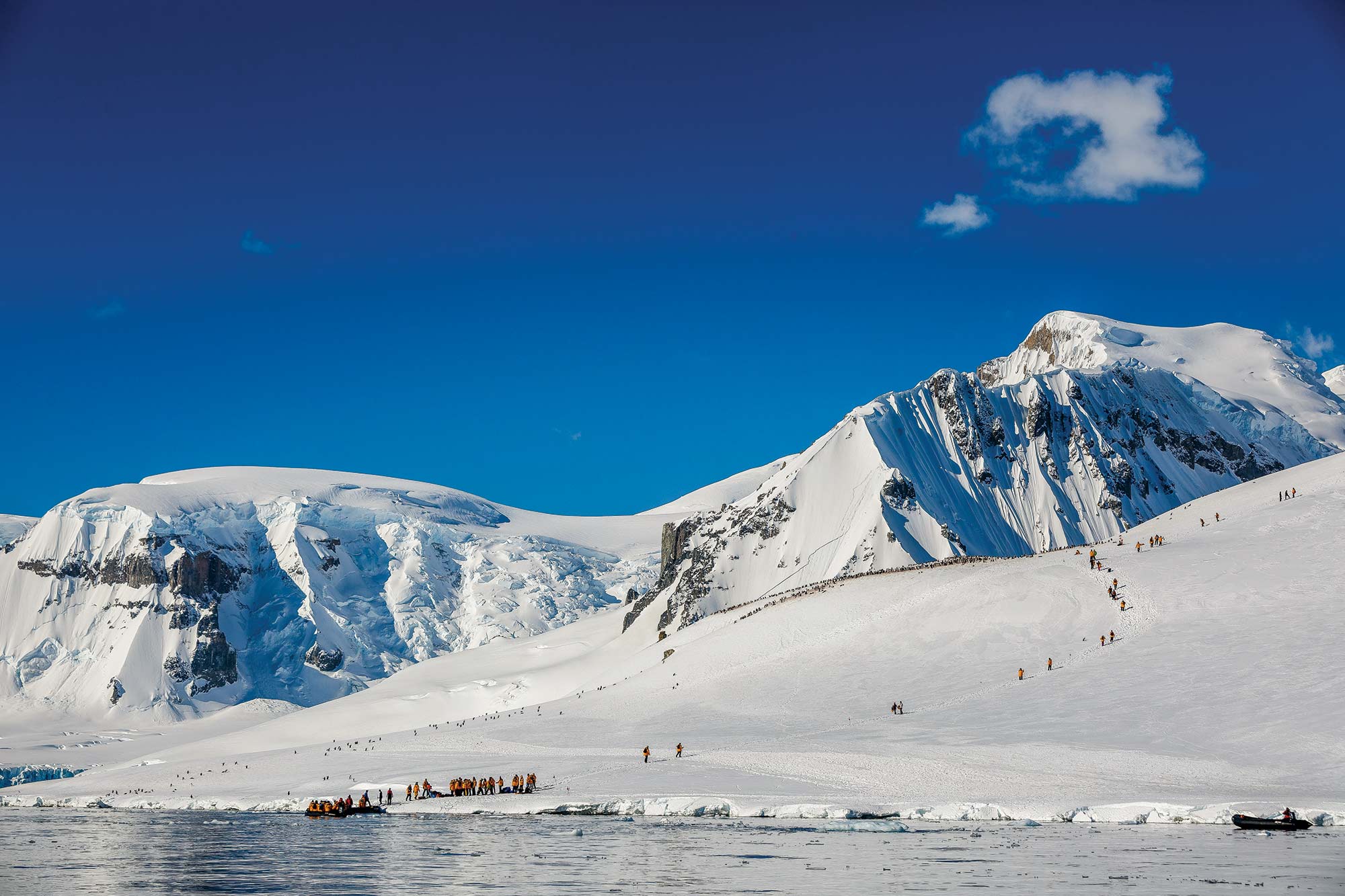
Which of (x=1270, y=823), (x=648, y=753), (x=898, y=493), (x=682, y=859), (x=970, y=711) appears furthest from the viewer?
→ (x=898, y=493)

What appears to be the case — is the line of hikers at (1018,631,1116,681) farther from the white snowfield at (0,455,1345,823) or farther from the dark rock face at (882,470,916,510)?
the dark rock face at (882,470,916,510)

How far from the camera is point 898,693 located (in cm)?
8025

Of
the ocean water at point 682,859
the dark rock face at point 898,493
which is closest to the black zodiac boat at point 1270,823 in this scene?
the ocean water at point 682,859

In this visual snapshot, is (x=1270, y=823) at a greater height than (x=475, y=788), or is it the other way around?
(x=475, y=788)

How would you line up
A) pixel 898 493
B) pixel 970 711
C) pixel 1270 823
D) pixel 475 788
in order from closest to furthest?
pixel 1270 823 < pixel 475 788 < pixel 970 711 < pixel 898 493

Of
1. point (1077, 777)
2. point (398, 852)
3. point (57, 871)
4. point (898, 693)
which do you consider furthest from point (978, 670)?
point (57, 871)

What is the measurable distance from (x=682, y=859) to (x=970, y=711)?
3684 cm

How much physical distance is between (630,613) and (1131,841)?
146790 mm

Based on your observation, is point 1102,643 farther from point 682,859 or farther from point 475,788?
point 682,859

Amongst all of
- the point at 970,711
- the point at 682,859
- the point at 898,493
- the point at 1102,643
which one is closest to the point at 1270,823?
the point at 682,859

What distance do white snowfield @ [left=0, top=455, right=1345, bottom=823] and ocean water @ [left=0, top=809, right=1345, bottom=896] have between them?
16.2ft

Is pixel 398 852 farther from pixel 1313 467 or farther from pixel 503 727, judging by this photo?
pixel 1313 467

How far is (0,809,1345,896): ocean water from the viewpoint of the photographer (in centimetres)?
3441

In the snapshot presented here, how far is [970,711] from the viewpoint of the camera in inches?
2857
